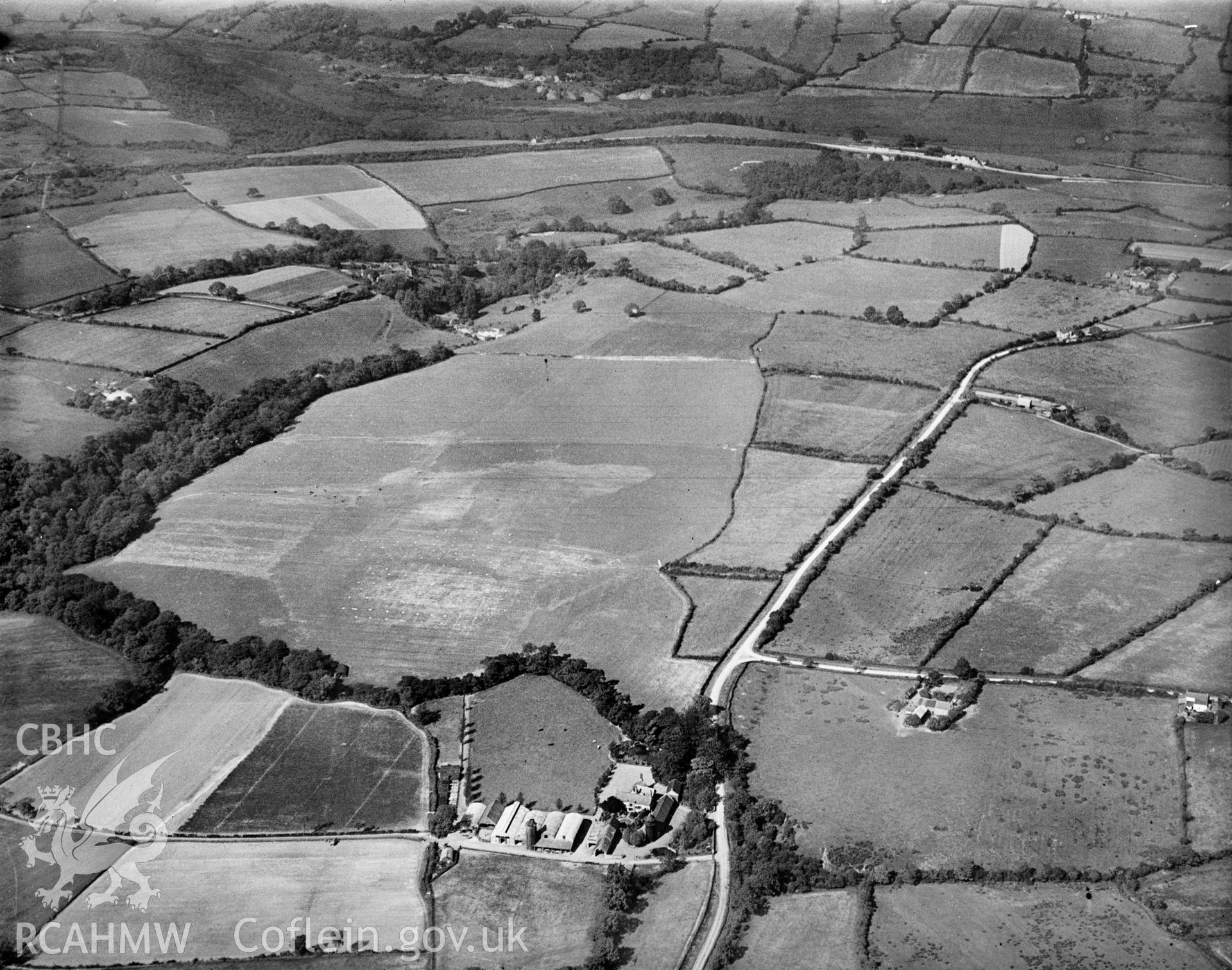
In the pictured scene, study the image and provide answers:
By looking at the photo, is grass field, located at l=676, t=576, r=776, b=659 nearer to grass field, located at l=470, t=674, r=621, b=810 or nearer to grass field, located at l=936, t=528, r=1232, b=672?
grass field, located at l=470, t=674, r=621, b=810

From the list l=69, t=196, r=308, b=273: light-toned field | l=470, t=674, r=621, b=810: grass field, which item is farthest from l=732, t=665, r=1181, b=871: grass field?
l=69, t=196, r=308, b=273: light-toned field

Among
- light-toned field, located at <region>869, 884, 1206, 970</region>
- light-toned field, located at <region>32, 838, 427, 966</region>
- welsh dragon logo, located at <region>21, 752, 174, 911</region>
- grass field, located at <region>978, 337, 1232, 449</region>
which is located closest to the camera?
light-toned field, located at <region>869, 884, 1206, 970</region>

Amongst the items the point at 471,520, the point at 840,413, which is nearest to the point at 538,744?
the point at 471,520

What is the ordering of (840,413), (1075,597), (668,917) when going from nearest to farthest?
(668,917) < (1075,597) < (840,413)

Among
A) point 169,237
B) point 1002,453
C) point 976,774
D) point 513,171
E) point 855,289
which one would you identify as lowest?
point 976,774

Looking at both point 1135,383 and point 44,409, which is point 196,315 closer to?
point 44,409

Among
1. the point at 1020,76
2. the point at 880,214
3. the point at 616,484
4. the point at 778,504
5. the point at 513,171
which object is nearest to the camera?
the point at 778,504

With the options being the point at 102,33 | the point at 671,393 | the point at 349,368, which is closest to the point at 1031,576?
the point at 671,393
